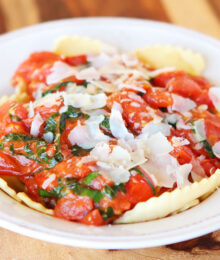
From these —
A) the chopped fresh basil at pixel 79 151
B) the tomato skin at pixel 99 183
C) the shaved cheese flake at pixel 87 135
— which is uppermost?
the shaved cheese flake at pixel 87 135

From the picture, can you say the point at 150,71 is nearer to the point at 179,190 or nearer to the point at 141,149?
the point at 141,149

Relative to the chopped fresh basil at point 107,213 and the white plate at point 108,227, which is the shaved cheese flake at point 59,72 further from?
the chopped fresh basil at point 107,213

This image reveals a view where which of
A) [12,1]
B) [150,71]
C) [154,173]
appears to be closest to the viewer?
[154,173]

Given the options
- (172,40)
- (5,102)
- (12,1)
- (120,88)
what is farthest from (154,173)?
(12,1)

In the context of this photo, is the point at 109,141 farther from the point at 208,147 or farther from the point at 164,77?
the point at 164,77

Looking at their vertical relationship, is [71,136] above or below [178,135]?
above

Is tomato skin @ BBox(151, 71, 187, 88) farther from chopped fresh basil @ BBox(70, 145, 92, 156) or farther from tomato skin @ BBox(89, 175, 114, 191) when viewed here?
tomato skin @ BBox(89, 175, 114, 191)

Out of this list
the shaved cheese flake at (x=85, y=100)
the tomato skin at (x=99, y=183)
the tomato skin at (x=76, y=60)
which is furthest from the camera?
the tomato skin at (x=76, y=60)

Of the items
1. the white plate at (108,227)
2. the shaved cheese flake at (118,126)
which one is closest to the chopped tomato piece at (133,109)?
the shaved cheese flake at (118,126)
